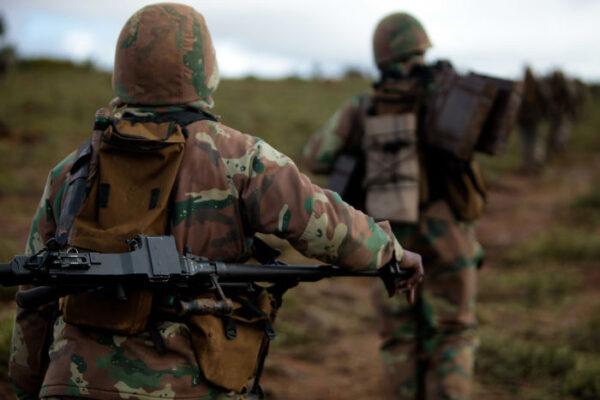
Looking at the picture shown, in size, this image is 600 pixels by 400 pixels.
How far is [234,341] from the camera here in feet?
9.46

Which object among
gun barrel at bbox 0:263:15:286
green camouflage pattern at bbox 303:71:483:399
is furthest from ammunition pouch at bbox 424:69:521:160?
gun barrel at bbox 0:263:15:286

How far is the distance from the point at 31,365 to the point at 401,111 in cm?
266

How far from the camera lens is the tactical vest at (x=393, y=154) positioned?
500cm

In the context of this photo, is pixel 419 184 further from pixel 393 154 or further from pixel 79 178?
pixel 79 178

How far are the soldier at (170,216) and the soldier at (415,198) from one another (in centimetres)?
208

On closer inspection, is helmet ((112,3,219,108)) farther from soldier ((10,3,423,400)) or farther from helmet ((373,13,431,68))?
helmet ((373,13,431,68))

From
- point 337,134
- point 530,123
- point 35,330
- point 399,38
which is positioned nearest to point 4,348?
point 337,134

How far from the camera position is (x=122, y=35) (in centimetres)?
302

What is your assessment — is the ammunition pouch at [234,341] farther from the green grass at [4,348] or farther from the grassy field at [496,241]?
the grassy field at [496,241]

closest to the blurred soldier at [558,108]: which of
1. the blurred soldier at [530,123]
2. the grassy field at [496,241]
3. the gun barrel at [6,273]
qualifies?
the grassy field at [496,241]

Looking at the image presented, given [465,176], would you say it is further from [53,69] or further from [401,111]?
[53,69]

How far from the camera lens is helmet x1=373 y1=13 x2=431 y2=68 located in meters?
5.20

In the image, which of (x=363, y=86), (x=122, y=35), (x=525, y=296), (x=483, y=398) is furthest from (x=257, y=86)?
(x=122, y=35)

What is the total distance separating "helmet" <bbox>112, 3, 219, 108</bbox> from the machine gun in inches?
20.5
